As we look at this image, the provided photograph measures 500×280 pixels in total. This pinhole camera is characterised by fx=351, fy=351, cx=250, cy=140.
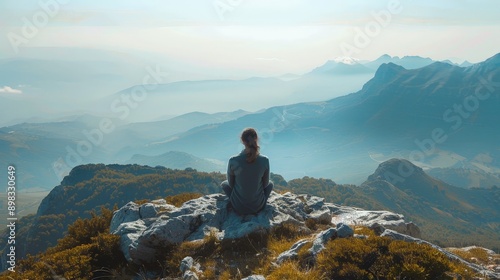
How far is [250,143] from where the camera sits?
13719 millimetres

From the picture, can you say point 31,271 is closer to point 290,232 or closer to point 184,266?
point 184,266

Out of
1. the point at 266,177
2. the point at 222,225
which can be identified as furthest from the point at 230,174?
the point at 222,225

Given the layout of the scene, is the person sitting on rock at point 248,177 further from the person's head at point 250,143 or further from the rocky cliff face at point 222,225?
the rocky cliff face at point 222,225

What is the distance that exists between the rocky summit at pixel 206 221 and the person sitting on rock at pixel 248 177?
474 mm

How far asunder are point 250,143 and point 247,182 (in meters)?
1.76

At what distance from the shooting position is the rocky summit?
41.1 ft

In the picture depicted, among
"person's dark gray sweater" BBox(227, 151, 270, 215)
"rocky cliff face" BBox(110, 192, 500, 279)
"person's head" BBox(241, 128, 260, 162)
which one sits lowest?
"rocky cliff face" BBox(110, 192, 500, 279)

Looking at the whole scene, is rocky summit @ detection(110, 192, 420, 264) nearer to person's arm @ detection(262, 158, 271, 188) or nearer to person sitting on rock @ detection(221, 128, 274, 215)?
person sitting on rock @ detection(221, 128, 274, 215)

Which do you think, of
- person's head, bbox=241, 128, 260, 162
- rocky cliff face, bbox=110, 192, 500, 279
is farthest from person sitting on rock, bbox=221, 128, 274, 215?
rocky cliff face, bbox=110, 192, 500, 279

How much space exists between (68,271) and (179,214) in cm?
504

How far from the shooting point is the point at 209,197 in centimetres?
1708

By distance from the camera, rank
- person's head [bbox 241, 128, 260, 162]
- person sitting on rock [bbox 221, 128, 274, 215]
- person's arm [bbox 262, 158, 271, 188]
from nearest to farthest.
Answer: person's head [bbox 241, 128, 260, 162], person sitting on rock [bbox 221, 128, 274, 215], person's arm [bbox 262, 158, 271, 188]

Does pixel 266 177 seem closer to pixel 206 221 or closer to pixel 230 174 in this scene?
pixel 230 174

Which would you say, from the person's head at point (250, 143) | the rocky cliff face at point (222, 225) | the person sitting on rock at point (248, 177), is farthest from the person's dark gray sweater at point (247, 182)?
the rocky cliff face at point (222, 225)
